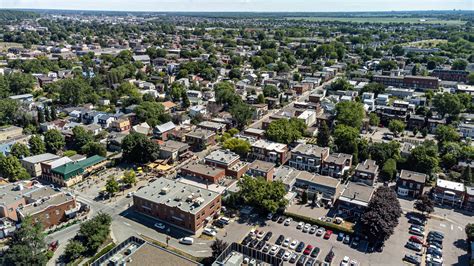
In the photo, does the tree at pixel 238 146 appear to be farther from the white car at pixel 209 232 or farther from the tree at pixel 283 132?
the white car at pixel 209 232

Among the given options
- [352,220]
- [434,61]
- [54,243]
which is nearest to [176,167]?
[54,243]

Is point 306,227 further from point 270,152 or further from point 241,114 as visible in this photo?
point 241,114

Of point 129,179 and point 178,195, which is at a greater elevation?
point 178,195

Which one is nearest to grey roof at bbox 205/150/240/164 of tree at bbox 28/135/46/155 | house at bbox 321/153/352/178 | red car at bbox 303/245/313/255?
house at bbox 321/153/352/178

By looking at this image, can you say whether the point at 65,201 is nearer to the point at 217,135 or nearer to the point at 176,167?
the point at 176,167

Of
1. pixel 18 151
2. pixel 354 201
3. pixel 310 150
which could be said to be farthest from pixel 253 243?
pixel 18 151

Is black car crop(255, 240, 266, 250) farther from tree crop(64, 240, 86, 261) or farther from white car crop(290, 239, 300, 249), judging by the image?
tree crop(64, 240, 86, 261)

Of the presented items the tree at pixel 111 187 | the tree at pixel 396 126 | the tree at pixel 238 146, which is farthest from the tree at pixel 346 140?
the tree at pixel 111 187
